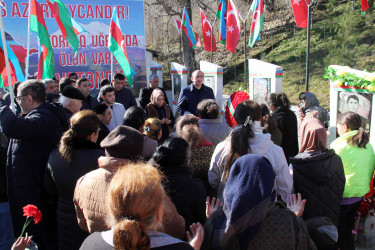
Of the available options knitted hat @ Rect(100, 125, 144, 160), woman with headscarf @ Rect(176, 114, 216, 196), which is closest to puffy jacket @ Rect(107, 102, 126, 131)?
woman with headscarf @ Rect(176, 114, 216, 196)

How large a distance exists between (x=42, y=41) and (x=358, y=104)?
497cm

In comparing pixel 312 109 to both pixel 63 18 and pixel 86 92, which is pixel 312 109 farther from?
pixel 63 18

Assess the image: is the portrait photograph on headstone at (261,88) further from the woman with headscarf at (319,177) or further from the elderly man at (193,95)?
the woman with headscarf at (319,177)

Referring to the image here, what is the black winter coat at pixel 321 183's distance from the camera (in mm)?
2639

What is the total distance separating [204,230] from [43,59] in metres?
4.62

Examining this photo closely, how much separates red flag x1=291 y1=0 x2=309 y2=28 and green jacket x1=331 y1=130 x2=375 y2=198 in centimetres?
472

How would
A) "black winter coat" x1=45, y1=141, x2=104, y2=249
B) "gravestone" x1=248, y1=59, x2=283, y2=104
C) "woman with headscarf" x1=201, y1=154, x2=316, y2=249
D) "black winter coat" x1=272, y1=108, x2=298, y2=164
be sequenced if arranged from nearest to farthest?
"woman with headscarf" x1=201, y1=154, x2=316, y2=249 → "black winter coat" x1=45, y1=141, x2=104, y2=249 → "black winter coat" x1=272, y1=108, x2=298, y2=164 → "gravestone" x1=248, y1=59, x2=283, y2=104

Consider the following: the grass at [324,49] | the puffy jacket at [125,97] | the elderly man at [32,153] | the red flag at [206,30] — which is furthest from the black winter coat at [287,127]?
the grass at [324,49]

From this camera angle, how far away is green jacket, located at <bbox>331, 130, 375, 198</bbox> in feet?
10.3

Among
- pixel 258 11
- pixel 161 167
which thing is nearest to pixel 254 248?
pixel 161 167

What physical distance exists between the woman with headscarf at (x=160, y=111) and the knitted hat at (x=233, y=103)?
3.36 ft

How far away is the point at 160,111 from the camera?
5.53 m

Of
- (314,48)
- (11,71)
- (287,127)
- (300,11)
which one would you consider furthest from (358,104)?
(314,48)

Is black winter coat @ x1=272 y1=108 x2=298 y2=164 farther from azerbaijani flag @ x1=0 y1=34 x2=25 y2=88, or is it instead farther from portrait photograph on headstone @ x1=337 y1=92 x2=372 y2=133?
azerbaijani flag @ x1=0 y1=34 x2=25 y2=88
